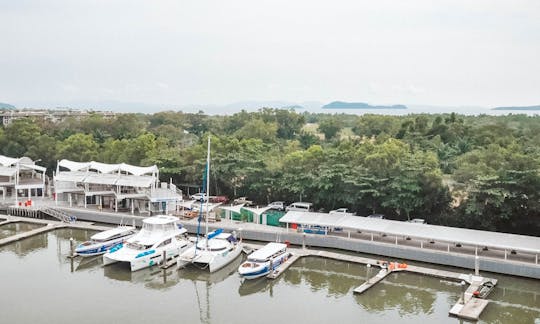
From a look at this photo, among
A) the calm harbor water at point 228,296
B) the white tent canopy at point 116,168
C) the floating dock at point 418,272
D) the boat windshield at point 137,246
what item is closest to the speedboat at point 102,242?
the calm harbor water at point 228,296

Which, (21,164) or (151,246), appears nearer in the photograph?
(151,246)

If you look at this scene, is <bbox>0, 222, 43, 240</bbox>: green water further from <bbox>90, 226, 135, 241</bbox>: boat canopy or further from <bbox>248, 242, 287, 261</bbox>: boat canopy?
<bbox>248, 242, 287, 261</bbox>: boat canopy

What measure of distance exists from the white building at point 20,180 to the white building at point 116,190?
3.19 meters

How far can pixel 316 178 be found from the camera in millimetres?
41188

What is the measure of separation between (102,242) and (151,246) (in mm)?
4314

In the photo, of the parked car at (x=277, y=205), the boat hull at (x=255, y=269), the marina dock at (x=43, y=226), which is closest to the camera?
the boat hull at (x=255, y=269)

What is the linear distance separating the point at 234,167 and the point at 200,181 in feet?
13.0

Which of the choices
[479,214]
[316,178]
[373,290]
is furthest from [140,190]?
[479,214]

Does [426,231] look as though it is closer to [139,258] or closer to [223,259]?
[223,259]

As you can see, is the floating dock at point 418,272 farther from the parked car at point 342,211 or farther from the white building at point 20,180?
the white building at point 20,180

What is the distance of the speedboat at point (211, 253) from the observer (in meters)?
31.0

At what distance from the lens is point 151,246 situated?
32.1m

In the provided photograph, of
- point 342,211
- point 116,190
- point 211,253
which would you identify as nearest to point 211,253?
point 211,253

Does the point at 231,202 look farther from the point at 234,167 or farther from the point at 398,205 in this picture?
the point at 398,205
